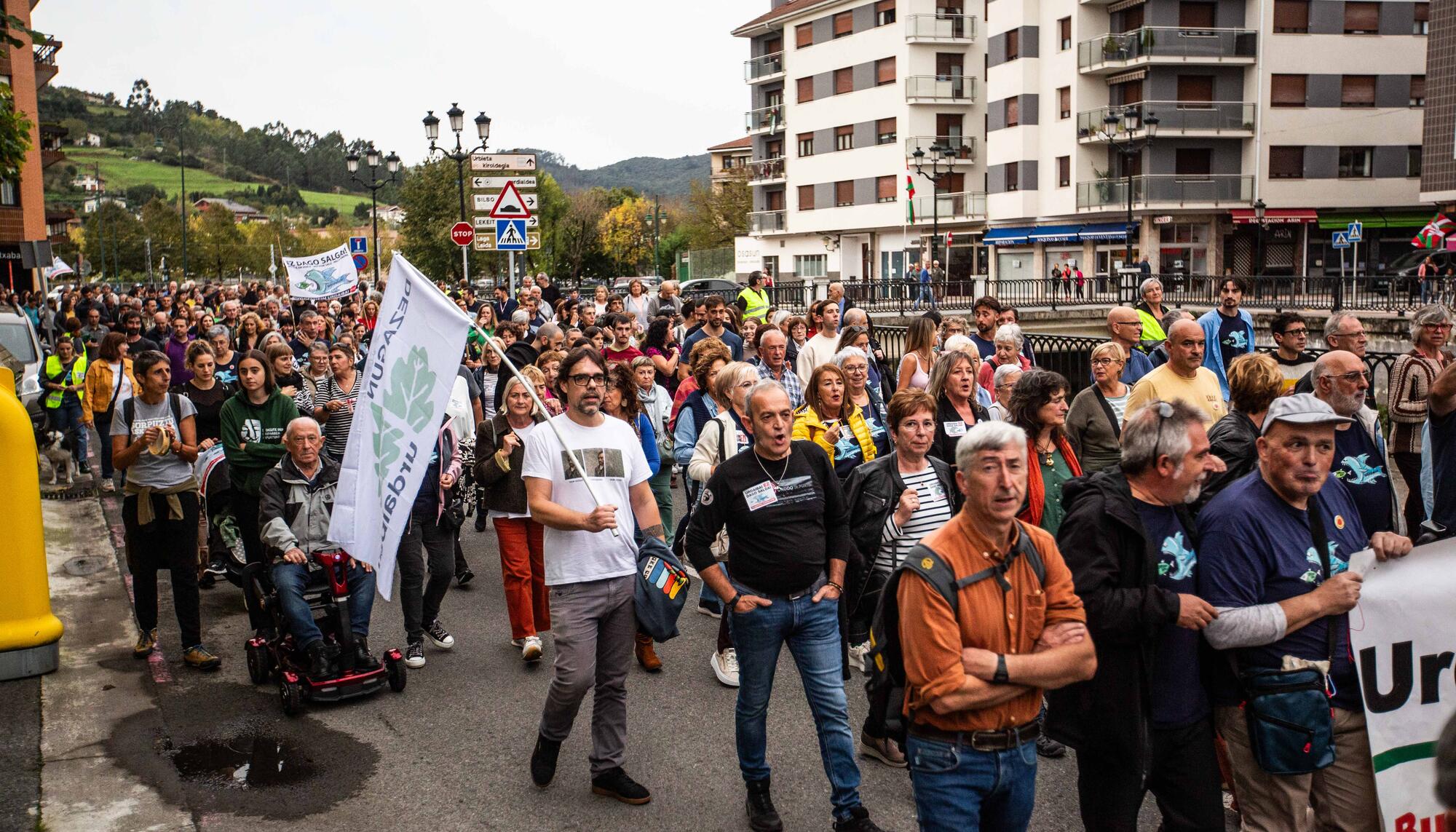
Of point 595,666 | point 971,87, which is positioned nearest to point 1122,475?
point 595,666

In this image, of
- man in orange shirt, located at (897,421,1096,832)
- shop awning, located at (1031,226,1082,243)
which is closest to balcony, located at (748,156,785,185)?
shop awning, located at (1031,226,1082,243)

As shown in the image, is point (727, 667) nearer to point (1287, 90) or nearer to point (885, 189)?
point (1287, 90)

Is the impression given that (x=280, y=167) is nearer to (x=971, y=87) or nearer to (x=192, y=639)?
(x=971, y=87)

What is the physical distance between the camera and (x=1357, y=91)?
5084 cm

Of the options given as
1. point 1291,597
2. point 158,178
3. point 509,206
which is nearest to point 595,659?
point 1291,597

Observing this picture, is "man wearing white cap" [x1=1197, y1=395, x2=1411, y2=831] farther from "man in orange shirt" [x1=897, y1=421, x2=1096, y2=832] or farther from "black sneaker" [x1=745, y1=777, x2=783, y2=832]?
"black sneaker" [x1=745, y1=777, x2=783, y2=832]

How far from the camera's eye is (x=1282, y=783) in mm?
3963

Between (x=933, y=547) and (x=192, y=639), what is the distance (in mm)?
5822

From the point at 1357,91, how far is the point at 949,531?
182 ft

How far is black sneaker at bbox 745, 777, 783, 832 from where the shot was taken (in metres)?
5.18

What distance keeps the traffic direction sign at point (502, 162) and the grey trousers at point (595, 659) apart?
1490cm

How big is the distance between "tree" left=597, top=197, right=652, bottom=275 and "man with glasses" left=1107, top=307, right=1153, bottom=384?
85.0 metres

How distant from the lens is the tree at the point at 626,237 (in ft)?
318

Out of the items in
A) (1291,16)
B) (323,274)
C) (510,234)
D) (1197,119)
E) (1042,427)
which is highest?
(1291,16)
